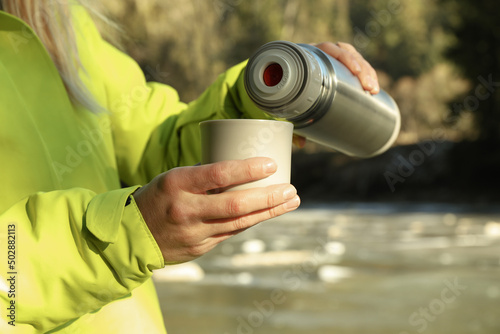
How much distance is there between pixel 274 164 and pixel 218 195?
0.06 m

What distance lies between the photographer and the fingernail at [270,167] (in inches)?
22.9

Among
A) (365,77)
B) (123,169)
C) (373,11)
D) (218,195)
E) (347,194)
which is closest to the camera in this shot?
(218,195)

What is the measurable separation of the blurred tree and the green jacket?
336 inches

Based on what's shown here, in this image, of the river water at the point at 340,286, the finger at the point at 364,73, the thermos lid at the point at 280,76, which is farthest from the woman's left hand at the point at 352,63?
the river water at the point at 340,286

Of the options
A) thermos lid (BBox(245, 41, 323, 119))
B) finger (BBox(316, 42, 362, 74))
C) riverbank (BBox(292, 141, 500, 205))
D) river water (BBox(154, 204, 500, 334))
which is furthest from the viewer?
riverbank (BBox(292, 141, 500, 205))

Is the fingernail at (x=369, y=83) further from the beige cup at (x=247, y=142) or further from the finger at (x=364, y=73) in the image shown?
the beige cup at (x=247, y=142)

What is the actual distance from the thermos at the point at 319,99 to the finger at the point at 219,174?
0.17 meters

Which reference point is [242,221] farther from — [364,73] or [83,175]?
[364,73]

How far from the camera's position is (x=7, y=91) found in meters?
0.69

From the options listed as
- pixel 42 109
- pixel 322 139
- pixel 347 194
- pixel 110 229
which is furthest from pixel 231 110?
pixel 347 194

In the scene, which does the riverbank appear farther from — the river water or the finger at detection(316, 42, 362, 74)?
the finger at detection(316, 42, 362, 74)

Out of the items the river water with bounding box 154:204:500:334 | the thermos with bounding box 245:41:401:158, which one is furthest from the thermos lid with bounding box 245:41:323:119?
the river water with bounding box 154:204:500:334

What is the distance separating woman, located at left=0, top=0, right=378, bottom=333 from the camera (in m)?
0.58

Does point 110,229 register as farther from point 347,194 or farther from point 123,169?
point 347,194
